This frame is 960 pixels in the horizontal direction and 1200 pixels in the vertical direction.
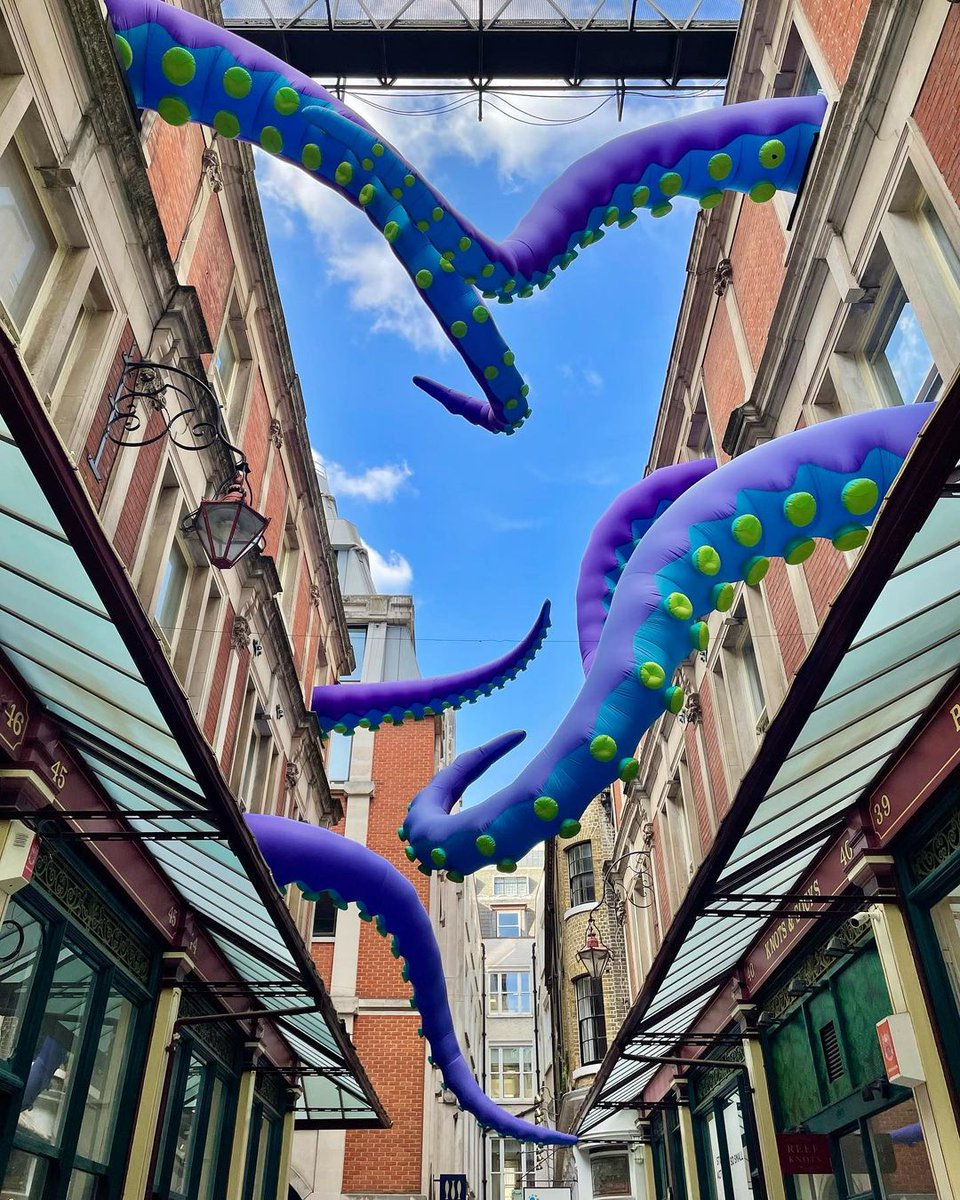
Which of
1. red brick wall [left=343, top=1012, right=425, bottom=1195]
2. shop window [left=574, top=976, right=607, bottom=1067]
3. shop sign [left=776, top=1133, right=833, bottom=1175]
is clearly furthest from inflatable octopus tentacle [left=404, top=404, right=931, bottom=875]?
shop window [left=574, top=976, right=607, bottom=1067]

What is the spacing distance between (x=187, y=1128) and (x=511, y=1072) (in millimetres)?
55969

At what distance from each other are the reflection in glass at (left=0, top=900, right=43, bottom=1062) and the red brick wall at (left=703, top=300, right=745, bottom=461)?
35.5 ft

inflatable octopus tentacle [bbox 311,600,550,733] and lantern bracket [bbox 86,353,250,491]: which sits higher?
inflatable octopus tentacle [bbox 311,600,550,733]

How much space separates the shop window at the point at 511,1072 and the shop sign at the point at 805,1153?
55527mm

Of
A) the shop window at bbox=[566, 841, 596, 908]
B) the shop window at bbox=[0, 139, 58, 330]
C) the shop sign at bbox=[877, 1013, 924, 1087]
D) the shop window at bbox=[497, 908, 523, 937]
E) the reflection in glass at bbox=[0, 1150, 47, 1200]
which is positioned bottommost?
the reflection in glass at bbox=[0, 1150, 47, 1200]

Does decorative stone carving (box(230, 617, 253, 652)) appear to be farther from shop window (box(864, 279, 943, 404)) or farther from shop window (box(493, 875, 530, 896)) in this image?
shop window (box(493, 875, 530, 896))

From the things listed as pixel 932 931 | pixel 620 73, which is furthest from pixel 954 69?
pixel 620 73

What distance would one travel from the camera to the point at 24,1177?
764cm

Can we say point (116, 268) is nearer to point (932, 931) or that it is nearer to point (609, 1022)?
point (932, 931)

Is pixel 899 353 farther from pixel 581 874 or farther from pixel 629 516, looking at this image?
pixel 581 874

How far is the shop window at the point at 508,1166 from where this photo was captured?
56719 millimetres

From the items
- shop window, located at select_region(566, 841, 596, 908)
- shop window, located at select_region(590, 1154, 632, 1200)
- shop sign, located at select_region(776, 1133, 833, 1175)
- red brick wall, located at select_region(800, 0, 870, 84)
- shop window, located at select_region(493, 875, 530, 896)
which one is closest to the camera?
red brick wall, located at select_region(800, 0, 870, 84)

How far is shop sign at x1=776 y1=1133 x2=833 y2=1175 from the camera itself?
10.2 m

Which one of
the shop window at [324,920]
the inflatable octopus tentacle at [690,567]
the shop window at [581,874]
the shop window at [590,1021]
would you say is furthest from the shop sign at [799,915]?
the shop window at [581,874]
